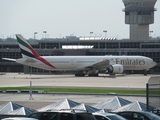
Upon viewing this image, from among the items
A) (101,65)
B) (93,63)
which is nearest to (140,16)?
(93,63)

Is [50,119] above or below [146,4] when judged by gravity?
below

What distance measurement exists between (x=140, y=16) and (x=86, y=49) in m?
32.4

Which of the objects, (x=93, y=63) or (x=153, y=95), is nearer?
(x=153, y=95)

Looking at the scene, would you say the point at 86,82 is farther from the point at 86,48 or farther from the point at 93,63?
the point at 86,48

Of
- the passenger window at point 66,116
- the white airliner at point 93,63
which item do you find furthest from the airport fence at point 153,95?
the white airliner at point 93,63

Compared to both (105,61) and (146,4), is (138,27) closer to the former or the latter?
(146,4)

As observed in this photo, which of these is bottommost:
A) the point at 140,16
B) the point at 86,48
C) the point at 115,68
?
the point at 115,68

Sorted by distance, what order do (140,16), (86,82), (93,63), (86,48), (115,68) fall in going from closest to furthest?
1. (86,82)
2. (115,68)
3. (93,63)
4. (86,48)
5. (140,16)

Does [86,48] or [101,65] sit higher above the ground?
[86,48]

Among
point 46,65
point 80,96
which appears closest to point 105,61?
point 46,65

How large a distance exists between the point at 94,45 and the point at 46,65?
119 feet

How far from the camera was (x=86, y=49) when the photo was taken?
414ft

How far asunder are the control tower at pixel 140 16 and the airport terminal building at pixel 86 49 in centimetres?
2244

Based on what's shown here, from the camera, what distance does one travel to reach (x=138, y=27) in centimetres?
15450
